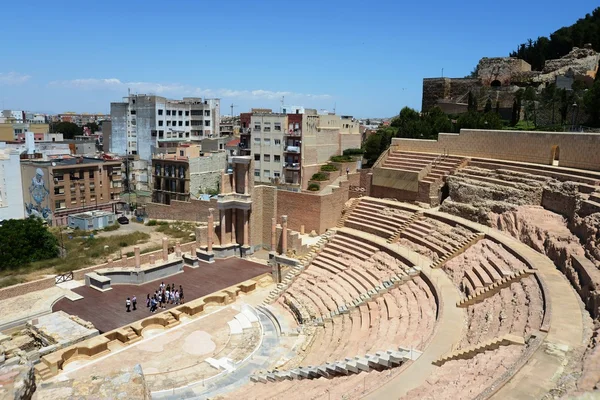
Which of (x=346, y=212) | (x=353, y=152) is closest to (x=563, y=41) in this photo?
(x=353, y=152)

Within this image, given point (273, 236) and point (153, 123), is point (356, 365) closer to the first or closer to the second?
point (273, 236)

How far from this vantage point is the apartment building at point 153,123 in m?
57.3

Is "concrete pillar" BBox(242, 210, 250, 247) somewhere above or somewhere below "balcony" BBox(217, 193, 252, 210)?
below

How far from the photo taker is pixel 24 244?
96.5ft

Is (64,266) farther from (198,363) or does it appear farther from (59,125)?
(59,125)

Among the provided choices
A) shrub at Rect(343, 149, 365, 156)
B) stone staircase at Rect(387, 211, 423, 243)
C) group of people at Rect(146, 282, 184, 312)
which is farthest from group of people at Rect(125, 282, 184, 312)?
shrub at Rect(343, 149, 365, 156)

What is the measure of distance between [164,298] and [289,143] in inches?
1002

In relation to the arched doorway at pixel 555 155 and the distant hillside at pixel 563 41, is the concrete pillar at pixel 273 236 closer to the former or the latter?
the arched doorway at pixel 555 155

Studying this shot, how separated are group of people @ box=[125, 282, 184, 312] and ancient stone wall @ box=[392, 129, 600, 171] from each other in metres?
18.2

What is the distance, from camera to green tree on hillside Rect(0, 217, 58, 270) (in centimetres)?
2870

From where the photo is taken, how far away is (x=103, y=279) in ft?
78.6

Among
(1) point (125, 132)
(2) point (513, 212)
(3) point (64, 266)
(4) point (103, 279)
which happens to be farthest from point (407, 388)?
(1) point (125, 132)

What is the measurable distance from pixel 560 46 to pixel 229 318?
58.4 metres

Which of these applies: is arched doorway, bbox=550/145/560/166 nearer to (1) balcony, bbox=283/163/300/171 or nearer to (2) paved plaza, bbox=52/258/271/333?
(2) paved plaza, bbox=52/258/271/333
